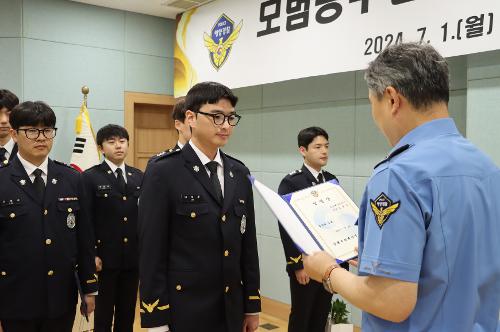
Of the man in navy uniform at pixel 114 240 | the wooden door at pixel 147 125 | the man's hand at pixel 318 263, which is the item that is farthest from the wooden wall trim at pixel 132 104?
the man's hand at pixel 318 263

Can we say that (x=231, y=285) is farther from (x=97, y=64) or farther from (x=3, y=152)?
(x=97, y=64)

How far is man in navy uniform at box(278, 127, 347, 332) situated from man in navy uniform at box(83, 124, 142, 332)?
1147mm

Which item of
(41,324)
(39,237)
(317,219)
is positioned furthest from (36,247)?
(317,219)

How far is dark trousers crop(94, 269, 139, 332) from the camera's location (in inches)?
132

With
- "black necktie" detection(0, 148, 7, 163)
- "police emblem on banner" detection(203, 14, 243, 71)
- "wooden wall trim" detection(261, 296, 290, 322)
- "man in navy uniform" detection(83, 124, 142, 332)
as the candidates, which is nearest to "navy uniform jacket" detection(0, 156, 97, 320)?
"black necktie" detection(0, 148, 7, 163)

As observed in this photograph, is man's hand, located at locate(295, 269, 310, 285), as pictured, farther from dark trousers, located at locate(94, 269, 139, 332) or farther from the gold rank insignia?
the gold rank insignia

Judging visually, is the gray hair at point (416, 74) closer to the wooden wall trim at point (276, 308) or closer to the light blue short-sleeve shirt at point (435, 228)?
the light blue short-sleeve shirt at point (435, 228)

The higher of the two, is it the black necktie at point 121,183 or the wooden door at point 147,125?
the wooden door at point 147,125

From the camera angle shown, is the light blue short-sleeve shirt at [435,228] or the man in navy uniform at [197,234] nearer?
the light blue short-sleeve shirt at [435,228]

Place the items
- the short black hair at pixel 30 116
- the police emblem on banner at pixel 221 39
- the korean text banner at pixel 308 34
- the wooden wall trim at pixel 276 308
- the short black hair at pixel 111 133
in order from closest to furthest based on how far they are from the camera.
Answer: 1. the short black hair at pixel 30 116
2. the korean text banner at pixel 308 34
3. the short black hair at pixel 111 133
4. the wooden wall trim at pixel 276 308
5. the police emblem on banner at pixel 221 39

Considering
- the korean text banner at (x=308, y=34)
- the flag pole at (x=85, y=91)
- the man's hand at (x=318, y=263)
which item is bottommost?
the man's hand at (x=318, y=263)

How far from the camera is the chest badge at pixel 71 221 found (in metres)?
2.27

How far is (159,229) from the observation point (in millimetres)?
1792

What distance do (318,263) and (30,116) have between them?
1670 mm
